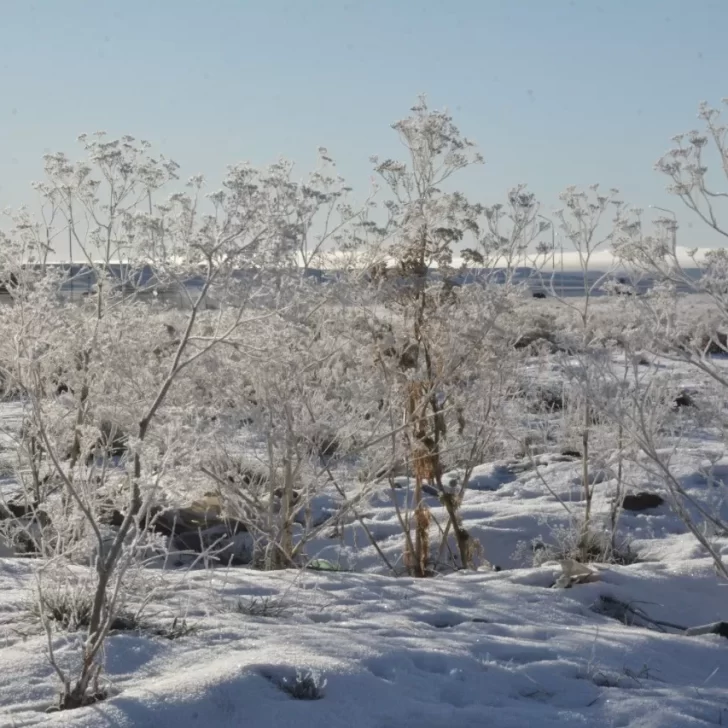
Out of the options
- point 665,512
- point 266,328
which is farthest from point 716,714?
point 665,512

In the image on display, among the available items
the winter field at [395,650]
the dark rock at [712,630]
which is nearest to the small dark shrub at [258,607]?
the winter field at [395,650]

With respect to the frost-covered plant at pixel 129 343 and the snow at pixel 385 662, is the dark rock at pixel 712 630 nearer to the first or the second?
the snow at pixel 385 662

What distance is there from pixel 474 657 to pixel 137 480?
1616mm

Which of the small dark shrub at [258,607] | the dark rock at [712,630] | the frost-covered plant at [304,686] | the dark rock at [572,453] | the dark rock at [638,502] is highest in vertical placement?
the frost-covered plant at [304,686]

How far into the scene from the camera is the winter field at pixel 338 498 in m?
3.63

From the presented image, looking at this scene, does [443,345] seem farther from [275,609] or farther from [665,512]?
[665,512]

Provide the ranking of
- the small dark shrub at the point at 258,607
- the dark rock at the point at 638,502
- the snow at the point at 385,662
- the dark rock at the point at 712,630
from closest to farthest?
1. the snow at the point at 385,662
2. the small dark shrub at the point at 258,607
3. the dark rock at the point at 712,630
4. the dark rock at the point at 638,502

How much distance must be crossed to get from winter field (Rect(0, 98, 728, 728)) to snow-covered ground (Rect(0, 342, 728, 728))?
17 mm

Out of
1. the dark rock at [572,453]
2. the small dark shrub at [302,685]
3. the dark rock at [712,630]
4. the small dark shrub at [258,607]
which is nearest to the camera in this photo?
the small dark shrub at [302,685]

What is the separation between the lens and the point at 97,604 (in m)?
3.58

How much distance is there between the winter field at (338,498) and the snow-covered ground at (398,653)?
0.06ft

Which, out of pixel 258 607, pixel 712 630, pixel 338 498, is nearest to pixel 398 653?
pixel 258 607

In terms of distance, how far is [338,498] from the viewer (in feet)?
29.7

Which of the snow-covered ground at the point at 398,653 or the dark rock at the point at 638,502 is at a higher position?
the snow-covered ground at the point at 398,653
